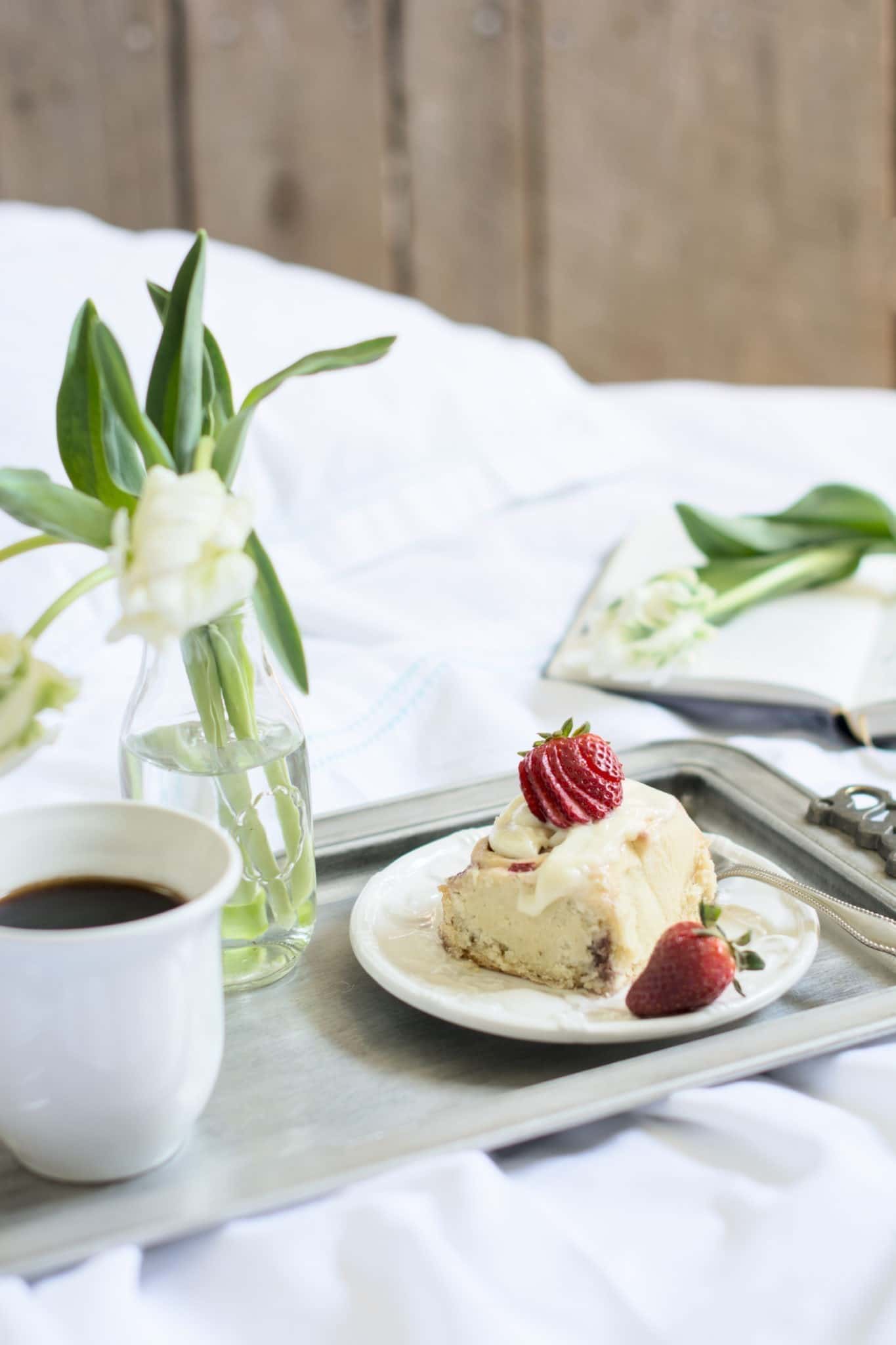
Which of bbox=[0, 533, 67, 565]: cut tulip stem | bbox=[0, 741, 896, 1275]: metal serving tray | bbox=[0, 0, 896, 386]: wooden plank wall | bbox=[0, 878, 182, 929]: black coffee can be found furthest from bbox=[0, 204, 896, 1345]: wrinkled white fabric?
bbox=[0, 0, 896, 386]: wooden plank wall

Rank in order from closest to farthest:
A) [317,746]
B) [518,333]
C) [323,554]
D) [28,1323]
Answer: [28,1323] → [317,746] → [323,554] → [518,333]

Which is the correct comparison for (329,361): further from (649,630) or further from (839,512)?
(839,512)

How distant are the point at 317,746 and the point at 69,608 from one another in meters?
0.20

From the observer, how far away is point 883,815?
0.73 m

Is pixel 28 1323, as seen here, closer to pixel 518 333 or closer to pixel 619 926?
pixel 619 926

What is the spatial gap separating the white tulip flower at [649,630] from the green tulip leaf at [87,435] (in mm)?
482

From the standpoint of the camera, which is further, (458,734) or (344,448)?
(344,448)

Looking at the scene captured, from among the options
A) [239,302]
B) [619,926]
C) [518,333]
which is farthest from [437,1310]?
[518,333]

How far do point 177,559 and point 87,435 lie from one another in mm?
189

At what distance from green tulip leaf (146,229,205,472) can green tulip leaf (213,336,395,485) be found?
0.02 metres

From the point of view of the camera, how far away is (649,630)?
3.27 ft

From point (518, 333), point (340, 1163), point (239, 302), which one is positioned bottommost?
point (518, 333)

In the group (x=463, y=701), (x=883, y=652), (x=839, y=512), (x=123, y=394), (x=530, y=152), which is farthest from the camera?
(x=530, y=152)

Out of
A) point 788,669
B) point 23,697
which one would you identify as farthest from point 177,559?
point 788,669
